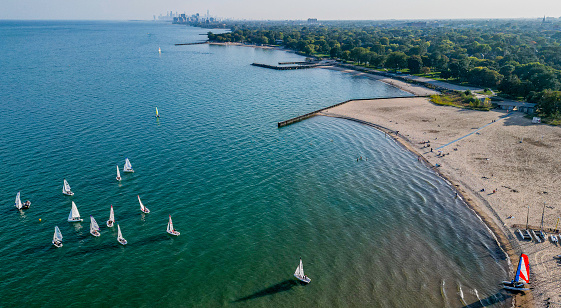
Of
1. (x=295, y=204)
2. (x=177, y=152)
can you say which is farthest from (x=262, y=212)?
(x=177, y=152)

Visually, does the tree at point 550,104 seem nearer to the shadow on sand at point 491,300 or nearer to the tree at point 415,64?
the tree at point 415,64

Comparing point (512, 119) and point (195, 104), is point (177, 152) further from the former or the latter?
point (512, 119)

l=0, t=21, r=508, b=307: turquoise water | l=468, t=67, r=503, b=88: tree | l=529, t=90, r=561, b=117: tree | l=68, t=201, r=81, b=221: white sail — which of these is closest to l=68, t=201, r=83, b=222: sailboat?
l=68, t=201, r=81, b=221: white sail

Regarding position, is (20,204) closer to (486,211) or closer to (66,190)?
(66,190)

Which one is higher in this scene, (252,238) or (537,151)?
(537,151)

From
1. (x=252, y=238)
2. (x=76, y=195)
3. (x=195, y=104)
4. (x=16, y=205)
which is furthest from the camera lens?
(x=195, y=104)

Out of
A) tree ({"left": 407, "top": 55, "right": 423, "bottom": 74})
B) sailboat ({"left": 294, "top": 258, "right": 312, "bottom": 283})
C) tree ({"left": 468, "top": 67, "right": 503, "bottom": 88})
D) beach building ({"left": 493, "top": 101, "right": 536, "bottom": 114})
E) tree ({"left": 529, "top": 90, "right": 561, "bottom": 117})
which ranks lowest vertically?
sailboat ({"left": 294, "top": 258, "right": 312, "bottom": 283})

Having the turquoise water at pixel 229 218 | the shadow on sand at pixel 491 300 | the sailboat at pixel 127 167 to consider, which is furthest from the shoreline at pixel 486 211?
the sailboat at pixel 127 167

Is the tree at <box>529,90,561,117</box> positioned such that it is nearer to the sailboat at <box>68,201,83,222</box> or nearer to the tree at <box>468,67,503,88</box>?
the tree at <box>468,67,503,88</box>
